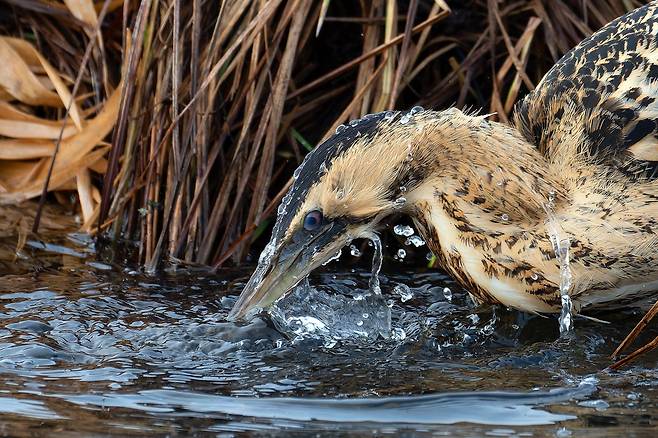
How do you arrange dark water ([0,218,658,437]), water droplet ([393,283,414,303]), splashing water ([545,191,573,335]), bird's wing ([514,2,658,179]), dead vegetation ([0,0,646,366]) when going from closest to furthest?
dark water ([0,218,658,437]) < splashing water ([545,191,573,335]) < bird's wing ([514,2,658,179]) < water droplet ([393,283,414,303]) < dead vegetation ([0,0,646,366])

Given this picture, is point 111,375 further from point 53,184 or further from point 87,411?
point 53,184

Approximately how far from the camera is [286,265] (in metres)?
4.55

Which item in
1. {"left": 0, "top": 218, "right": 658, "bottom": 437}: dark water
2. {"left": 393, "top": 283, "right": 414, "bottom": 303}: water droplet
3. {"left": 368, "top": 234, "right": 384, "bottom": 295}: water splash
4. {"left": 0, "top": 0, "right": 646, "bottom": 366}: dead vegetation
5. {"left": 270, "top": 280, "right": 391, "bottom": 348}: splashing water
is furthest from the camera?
{"left": 0, "top": 0, "right": 646, "bottom": 366}: dead vegetation

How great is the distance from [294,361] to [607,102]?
5.13 feet

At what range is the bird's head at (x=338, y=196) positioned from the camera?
14.6 feet

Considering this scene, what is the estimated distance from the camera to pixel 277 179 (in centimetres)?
589

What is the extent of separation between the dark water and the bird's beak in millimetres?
96

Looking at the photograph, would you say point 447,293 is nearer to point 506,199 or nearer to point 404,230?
point 404,230

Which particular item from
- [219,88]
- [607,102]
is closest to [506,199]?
[607,102]

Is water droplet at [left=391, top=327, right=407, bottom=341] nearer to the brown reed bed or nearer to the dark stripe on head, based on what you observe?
the dark stripe on head

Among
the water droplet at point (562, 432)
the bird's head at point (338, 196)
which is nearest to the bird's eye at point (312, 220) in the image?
the bird's head at point (338, 196)

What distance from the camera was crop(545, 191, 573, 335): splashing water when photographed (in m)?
4.41

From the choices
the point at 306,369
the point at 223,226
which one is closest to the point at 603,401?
the point at 306,369

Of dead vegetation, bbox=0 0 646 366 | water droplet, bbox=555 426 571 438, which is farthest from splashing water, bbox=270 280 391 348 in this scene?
water droplet, bbox=555 426 571 438
